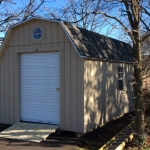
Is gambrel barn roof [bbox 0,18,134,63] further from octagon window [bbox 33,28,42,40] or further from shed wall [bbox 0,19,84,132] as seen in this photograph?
octagon window [bbox 33,28,42,40]

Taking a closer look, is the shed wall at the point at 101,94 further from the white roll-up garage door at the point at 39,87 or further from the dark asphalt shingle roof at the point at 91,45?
the white roll-up garage door at the point at 39,87

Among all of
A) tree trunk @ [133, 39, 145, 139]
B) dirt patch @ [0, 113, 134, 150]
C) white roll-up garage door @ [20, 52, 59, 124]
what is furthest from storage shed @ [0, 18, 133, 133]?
tree trunk @ [133, 39, 145, 139]

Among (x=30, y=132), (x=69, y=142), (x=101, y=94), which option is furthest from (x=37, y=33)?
(x=69, y=142)

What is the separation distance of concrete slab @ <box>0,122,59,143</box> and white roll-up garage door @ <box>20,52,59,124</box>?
36 cm

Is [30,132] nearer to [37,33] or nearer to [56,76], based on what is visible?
[56,76]

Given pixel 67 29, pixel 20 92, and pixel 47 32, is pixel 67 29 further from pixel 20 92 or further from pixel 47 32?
pixel 20 92

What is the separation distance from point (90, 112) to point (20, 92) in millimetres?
2741

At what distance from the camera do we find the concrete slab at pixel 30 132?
6961 millimetres

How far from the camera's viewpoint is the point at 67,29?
Answer: 7.41m

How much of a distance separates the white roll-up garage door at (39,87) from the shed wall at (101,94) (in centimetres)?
108

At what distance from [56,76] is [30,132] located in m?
2.03

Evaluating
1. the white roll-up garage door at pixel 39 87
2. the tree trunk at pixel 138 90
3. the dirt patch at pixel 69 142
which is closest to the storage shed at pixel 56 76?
the white roll-up garage door at pixel 39 87

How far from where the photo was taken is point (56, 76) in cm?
782

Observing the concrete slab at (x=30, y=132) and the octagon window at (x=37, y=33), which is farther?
the octagon window at (x=37, y=33)
